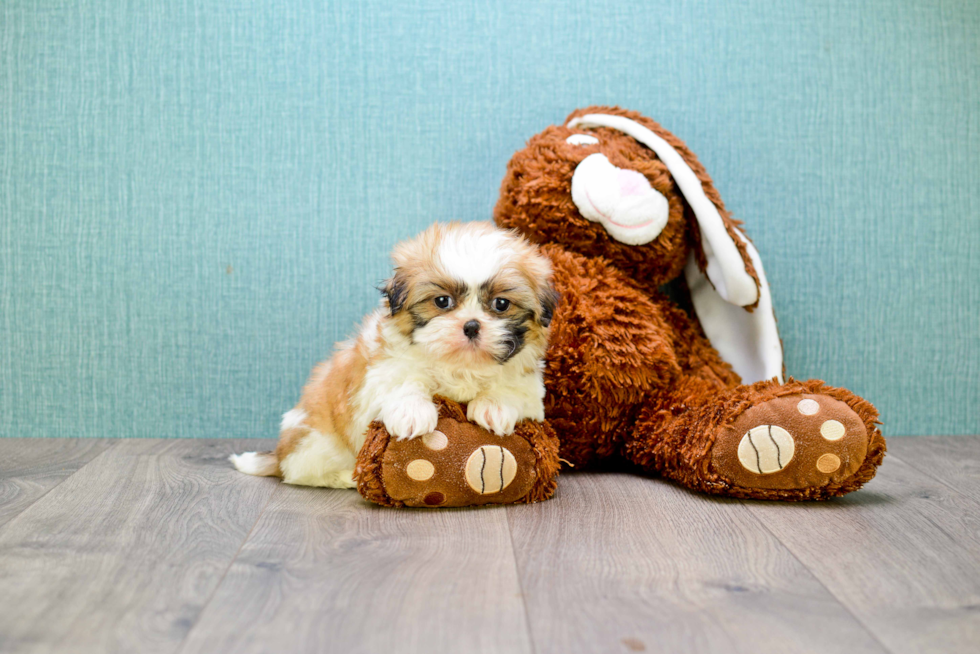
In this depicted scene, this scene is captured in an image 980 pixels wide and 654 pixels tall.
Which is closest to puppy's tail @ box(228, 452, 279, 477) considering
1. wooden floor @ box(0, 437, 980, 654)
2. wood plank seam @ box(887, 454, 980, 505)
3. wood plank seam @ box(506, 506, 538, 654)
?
wooden floor @ box(0, 437, 980, 654)

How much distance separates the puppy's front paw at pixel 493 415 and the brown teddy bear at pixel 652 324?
0.13 metres

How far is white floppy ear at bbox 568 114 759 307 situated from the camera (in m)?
1.80

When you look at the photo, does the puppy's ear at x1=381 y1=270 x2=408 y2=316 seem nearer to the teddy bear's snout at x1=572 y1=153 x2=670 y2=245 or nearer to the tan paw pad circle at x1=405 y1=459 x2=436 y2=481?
the tan paw pad circle at x1=405 y1=459 x2=436 y2=481

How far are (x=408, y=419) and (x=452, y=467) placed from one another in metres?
0.12

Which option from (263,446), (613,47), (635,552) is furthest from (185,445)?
(613,47)

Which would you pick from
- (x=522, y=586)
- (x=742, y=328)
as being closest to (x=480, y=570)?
(x=522, y=586)

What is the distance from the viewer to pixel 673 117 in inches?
→ 84.1

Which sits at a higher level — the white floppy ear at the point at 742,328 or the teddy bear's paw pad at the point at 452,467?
the white floppy ear at the point at 742,328

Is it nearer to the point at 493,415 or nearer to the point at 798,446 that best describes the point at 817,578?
the point at 798,446

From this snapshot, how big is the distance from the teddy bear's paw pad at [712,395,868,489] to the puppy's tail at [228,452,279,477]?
0.97 m

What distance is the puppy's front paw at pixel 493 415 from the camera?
1491 millimetres

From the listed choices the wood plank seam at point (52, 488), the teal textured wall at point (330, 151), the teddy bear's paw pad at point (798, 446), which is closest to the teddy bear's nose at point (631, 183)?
the teal textured wall at point (330, 151)

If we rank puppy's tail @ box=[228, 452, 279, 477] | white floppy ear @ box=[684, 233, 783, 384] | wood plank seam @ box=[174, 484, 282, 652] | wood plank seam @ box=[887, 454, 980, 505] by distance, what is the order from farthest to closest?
white floppy ear @ box=[684, 233, 783, 384], puppy's tail @ box=[228, 452, 279, 477], wood plank seam @ box=[887, 454, 980, 505], wood plank seam @ box=[174, 484, 282, 652]

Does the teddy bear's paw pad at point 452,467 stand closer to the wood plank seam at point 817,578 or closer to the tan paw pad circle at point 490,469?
the tan paw pad circle at point 490,469
